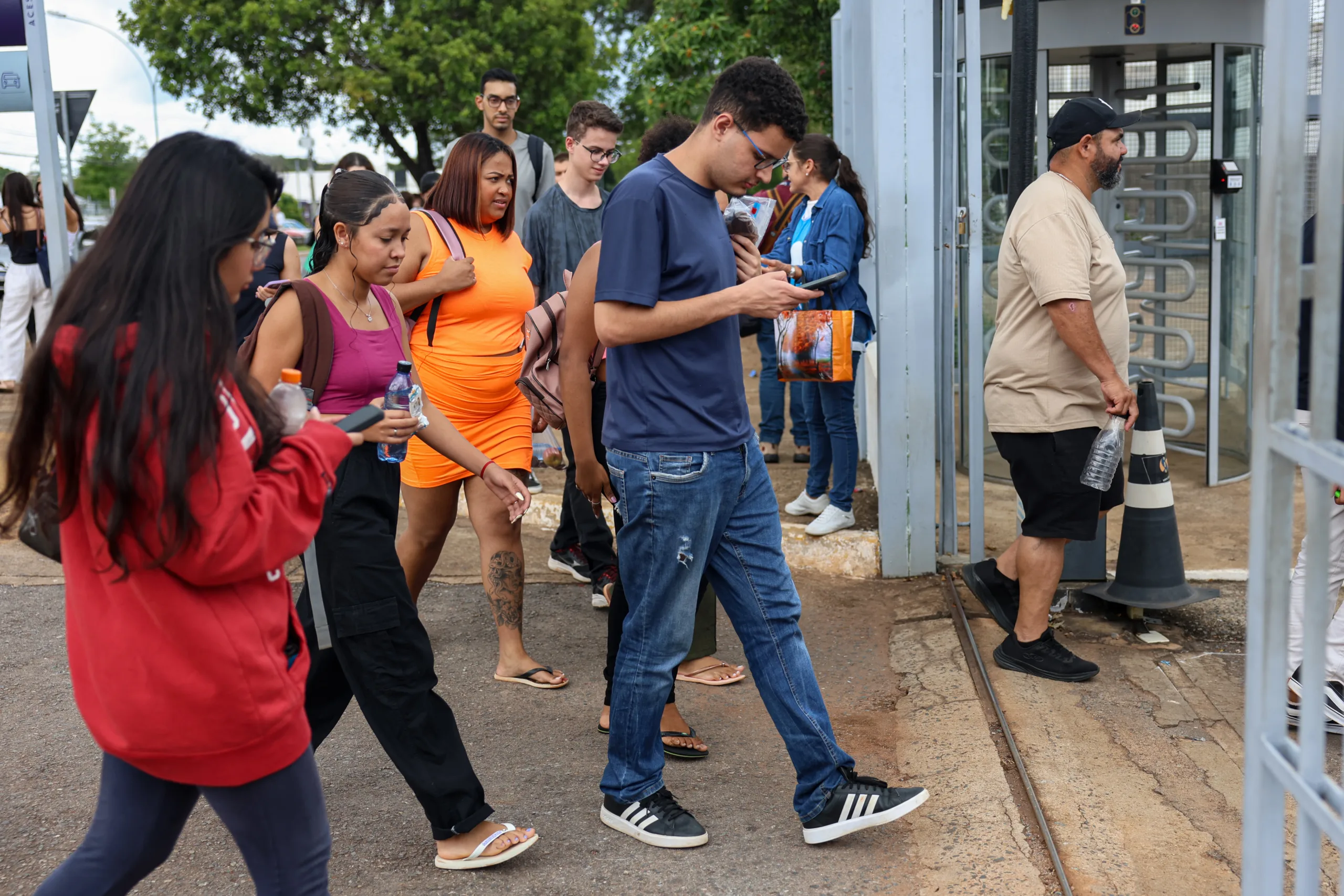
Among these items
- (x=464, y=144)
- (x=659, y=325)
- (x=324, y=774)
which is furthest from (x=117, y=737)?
(x=464, y=144)

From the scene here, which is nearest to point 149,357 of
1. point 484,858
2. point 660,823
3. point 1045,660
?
point 484,858

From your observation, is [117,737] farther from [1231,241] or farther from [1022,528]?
[1231,241]

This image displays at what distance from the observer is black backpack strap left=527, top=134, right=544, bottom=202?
661cm

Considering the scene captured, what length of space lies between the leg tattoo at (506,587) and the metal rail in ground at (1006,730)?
1.73 metres

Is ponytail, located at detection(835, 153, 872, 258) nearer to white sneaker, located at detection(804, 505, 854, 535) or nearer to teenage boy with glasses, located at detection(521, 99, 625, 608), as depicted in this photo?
white sneaker, located at detection(804, 505, 854, 535)

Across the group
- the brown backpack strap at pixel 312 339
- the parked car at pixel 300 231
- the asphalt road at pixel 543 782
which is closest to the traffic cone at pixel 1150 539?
the asphalt road at pixel 543 782


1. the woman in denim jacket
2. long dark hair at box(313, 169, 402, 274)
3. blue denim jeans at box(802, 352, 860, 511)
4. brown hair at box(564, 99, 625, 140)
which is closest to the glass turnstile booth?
the woman in denim jacket

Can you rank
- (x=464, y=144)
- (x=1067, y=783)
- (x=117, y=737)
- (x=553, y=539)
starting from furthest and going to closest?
(x=553, y=539) < (x=464, y=144) < (x=1067, y=783) < (x=117, y=737)

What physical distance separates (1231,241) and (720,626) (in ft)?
13.1

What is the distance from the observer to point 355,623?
10.5 feet

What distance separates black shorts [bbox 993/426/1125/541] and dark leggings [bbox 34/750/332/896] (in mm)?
3042

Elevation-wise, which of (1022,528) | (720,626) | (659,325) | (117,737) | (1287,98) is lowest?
(720,626)

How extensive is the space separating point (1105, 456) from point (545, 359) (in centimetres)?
196

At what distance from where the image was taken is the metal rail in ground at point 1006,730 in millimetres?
3328
